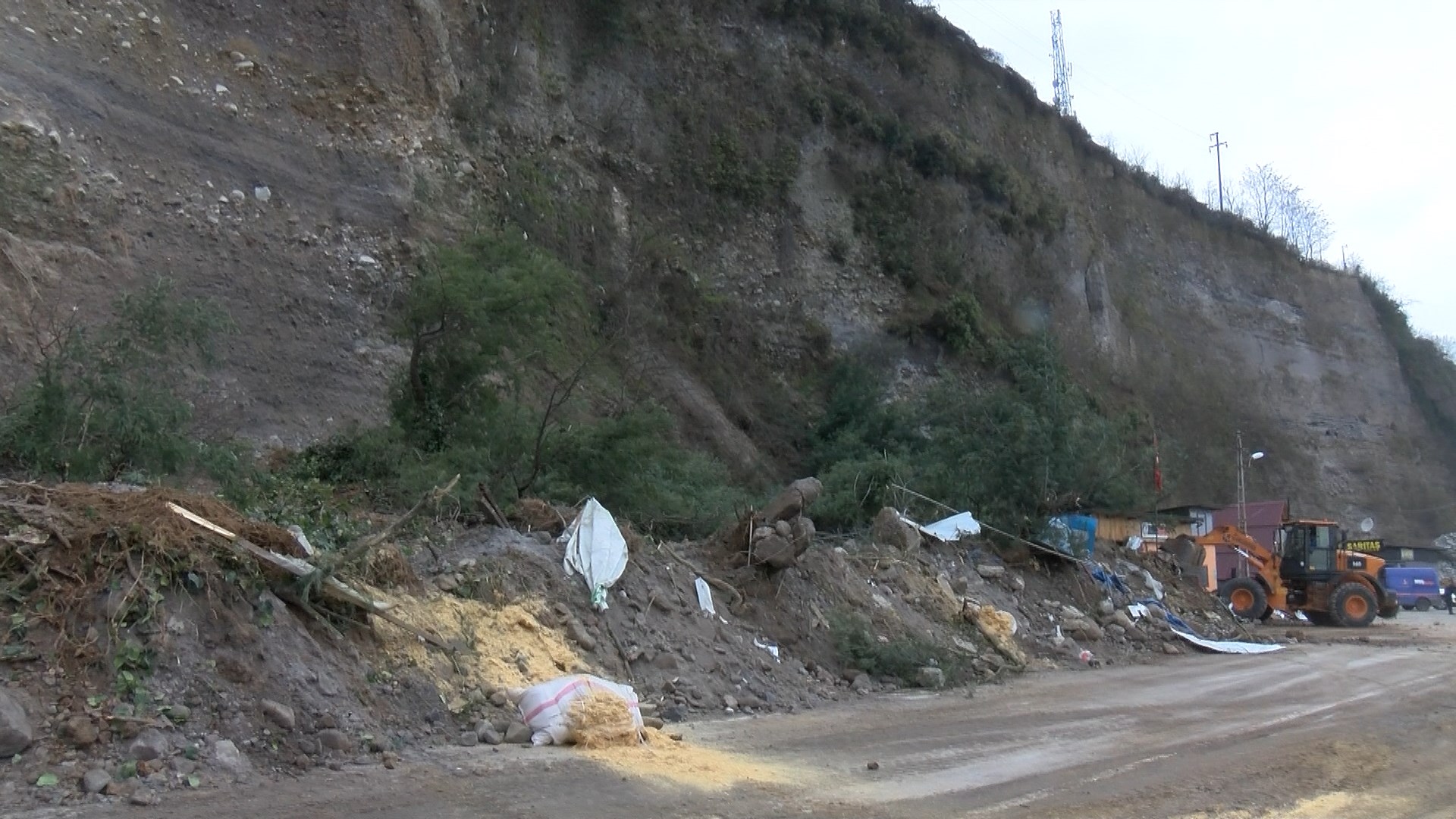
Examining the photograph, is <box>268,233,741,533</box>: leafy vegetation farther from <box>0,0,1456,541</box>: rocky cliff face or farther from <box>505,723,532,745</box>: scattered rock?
<box>505,723,532,745</box>: scattered rock

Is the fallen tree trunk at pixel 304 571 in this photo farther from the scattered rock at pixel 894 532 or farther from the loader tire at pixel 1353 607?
the loader tire at pixel 1353 607

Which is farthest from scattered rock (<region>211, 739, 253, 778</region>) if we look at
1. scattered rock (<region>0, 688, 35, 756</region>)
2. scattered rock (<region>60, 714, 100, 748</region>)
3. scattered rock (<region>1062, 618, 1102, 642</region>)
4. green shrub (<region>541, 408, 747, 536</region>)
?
scattered rock (<region>1062, 618, 1102, 642</region>)

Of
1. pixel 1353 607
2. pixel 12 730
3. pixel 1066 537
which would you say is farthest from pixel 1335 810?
pixel 1353 607

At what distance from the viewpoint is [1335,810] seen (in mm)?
7441

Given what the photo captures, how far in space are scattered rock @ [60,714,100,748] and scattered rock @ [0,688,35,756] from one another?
6.5 inches

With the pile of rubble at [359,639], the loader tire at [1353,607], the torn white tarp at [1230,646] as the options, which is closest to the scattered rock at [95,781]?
the pile of rubble at [359,639]

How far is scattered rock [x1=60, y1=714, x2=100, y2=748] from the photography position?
6703mm

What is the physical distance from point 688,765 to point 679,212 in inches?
989

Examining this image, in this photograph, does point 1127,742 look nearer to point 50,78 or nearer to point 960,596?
point 960,596

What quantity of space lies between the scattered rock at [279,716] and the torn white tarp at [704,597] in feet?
18.0

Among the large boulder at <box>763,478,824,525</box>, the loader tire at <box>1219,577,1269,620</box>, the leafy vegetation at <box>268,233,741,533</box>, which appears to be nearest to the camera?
the large boulder at <box>763,478,824,525</box>

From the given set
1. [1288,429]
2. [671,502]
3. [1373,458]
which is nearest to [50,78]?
[671,502]

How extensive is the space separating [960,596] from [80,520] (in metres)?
11.6

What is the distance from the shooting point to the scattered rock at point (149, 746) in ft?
22.2
